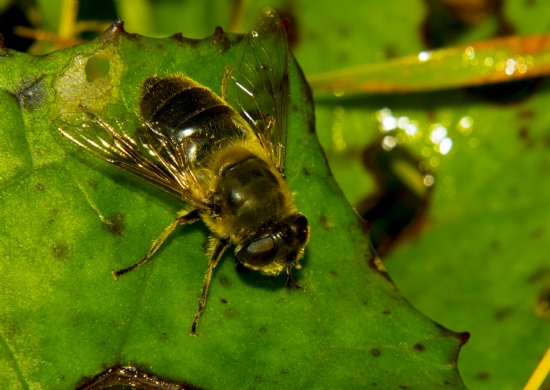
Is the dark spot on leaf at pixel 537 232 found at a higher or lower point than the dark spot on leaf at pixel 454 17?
lower

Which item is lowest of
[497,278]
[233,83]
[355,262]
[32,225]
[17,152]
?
[497,278]

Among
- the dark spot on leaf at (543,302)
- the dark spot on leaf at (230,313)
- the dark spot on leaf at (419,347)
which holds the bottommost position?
the dark spot on leaf at (543,302)

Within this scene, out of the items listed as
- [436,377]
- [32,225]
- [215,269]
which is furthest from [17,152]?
[436,377]

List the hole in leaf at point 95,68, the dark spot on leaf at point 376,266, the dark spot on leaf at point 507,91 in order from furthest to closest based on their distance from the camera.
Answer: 1. the dark spot on leaf at point 507,91
2. the hole in leaf at point 95,68
3. the dark spot on leaf at point 376,266

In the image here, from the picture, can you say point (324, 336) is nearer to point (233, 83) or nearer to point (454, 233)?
point (233, 83)

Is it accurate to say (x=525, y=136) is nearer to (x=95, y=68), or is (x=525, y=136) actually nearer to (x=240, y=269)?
(x=240, y=269)

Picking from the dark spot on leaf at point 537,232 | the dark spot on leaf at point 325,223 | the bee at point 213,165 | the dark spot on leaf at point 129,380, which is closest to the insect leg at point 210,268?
the bee at point 213,165

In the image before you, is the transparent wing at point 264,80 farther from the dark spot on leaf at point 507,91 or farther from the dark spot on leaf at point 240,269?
the dark spot on leaf at point 507,91

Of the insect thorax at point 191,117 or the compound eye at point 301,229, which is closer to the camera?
the compound eye at point 301,229
